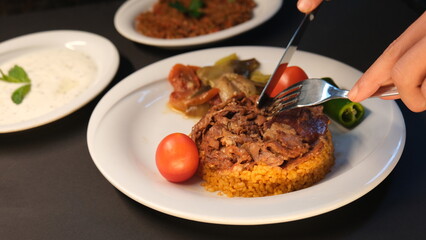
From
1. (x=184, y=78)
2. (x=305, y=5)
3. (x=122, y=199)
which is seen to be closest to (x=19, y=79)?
(x=184, y=78)

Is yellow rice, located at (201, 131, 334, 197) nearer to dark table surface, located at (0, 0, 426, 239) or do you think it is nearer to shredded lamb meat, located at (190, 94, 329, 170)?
shredded lamb meat, located at (190, 94, 329, 170)

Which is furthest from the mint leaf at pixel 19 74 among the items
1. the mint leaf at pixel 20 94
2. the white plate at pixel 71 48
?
the white plate at pixel 71 48

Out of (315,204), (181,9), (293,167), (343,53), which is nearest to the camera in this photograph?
(315,204)

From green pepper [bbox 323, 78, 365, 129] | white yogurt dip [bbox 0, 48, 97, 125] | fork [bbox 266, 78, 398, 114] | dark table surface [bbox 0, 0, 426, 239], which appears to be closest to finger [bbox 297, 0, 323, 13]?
fork [bbox 266, 78, 398, 114]

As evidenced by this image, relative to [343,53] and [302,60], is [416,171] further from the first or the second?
[343,53]

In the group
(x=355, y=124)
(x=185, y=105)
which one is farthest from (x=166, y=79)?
(x=355, y=124)

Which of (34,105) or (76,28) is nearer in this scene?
(34,105)
